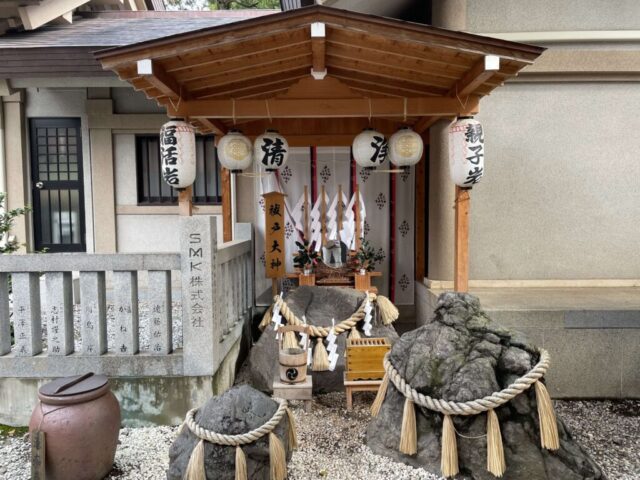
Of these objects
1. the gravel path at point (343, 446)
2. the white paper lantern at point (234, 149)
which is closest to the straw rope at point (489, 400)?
the gravel path at point (343, 446)

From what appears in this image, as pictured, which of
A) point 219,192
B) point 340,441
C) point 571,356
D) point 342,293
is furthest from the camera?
point 219,192

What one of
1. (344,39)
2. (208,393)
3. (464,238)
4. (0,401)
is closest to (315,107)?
(344,39)

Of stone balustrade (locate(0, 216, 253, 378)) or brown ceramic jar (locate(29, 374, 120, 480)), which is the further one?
stone balustrade (locate(0, 216, 253, 378))

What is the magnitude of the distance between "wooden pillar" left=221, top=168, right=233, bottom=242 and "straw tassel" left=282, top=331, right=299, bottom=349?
7.77 ft

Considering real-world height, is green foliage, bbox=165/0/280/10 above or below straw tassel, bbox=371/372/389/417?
above

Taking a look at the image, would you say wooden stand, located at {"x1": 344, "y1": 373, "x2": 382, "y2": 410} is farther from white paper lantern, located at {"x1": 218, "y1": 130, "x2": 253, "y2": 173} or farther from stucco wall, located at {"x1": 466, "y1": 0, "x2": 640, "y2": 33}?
stucco wall, located at {"x1": 466, "y1": 0, "x2": 640, "y2": 33}

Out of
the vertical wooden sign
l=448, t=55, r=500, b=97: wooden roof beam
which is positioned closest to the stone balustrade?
the vertical wooden sign

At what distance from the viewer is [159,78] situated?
4512mm

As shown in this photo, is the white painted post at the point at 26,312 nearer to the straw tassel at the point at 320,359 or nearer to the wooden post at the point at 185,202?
the wooden post at the point at 185,202

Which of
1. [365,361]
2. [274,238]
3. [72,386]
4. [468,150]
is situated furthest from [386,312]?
[72,386]

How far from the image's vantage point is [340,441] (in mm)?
4148

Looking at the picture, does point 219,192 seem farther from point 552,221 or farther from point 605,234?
point 605,234

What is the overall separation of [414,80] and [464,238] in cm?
198

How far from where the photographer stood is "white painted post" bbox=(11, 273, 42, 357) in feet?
14.4
